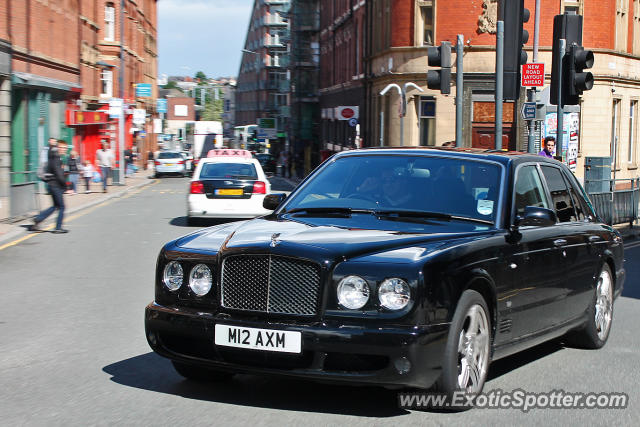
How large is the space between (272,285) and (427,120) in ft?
114

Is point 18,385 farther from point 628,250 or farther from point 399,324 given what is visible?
point 628,250

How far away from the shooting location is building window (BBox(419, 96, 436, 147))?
129ft

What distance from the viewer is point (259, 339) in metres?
5.44

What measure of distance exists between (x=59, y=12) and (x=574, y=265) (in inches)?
1484

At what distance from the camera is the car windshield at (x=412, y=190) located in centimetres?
649

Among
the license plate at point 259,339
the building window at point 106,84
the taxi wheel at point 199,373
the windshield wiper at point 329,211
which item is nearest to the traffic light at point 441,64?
the windshield wiper at point 329,211

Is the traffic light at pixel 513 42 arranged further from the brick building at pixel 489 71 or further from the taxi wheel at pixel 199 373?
the brick building at pixel 489 71

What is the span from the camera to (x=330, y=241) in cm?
559

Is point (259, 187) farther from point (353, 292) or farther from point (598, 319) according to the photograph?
point (353, 292)

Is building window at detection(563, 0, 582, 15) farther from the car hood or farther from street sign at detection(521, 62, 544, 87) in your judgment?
the car hood

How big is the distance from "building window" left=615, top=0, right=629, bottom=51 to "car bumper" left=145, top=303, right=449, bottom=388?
120 feet

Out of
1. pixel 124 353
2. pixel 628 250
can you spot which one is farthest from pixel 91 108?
pixel 124 353

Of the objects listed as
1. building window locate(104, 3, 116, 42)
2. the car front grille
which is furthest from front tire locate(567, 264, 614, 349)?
building window locate(104, 3, 116, 42)

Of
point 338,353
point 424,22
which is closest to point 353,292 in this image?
point 338,353
